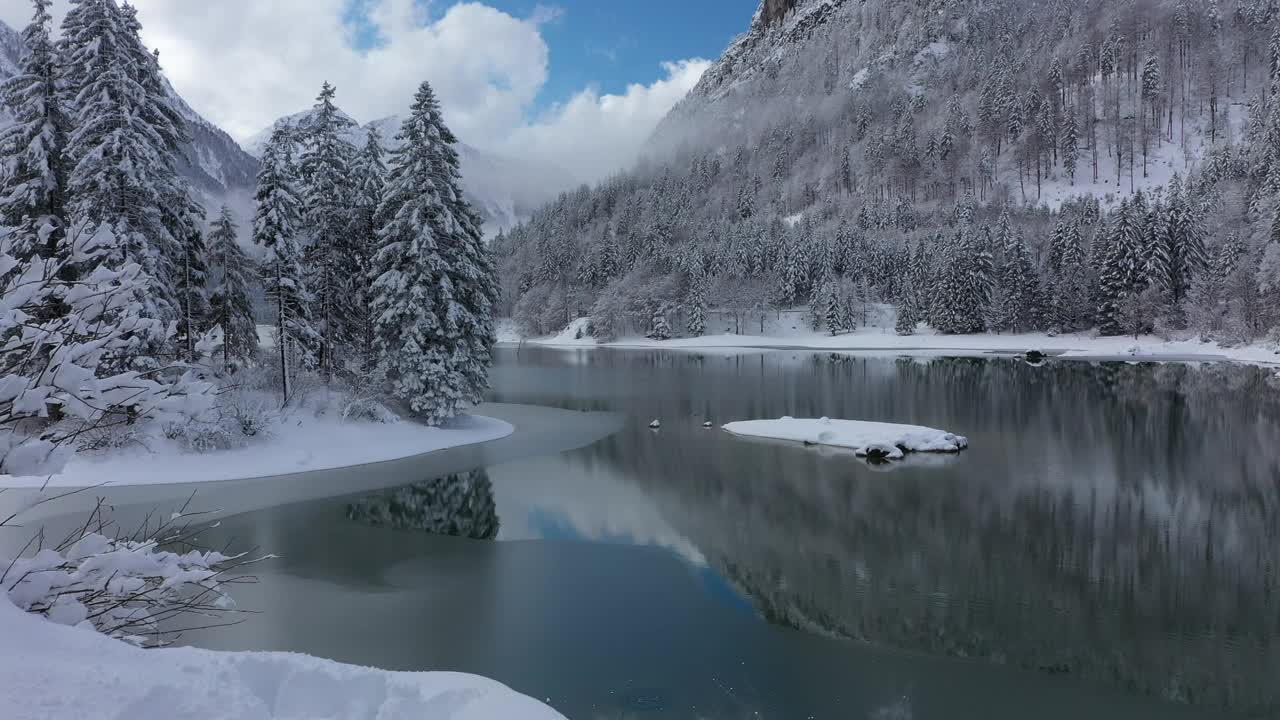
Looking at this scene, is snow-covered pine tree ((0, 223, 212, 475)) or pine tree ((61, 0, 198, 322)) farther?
pine tree ((61, 0, 198, 322))

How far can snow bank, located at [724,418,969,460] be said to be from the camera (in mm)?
22031

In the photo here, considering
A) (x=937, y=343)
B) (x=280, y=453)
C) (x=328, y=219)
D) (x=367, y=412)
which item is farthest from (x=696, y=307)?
(x=280, y=453)

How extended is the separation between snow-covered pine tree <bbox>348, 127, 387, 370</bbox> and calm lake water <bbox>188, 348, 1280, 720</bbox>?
41.9ft

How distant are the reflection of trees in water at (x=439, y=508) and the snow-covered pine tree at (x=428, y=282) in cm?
636

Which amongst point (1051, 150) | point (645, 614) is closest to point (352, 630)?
point (645, 614)

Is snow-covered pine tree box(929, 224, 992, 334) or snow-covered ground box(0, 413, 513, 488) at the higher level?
snow-covered pine tree box(929, 224, 992, 334)

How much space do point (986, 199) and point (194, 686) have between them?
445ft

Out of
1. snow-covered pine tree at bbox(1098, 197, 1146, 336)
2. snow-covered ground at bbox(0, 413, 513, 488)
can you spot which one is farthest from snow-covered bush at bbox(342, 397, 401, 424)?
snow-covered pine tree at bbox(1098, 197, 1146, 336)

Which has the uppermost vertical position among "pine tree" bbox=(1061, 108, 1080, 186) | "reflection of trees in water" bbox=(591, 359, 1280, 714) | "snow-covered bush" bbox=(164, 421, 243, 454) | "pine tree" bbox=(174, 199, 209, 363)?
"pine tree" bbox=(1061, 108, 1080, 186)

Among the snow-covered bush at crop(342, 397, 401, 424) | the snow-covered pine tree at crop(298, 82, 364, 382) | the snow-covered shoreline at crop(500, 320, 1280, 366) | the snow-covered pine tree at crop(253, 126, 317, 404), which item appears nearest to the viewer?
the snow-covered bush at crop(342, 397, 401, 424)

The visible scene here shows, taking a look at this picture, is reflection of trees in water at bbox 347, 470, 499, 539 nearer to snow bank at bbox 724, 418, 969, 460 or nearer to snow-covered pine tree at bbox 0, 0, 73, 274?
snow bank at bbox 724, 418, 969, 460

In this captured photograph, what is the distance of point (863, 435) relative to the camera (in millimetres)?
23469

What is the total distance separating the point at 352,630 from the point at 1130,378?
4683cm

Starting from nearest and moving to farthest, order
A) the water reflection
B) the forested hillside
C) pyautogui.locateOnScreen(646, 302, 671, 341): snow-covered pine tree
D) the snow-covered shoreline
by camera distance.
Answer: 1. the water reflection
2. the snow-covered shoreline
3. the forested hillside
4. pyautogui.locateOnScreen(646, 302, 671, 341): snow-covered pine tree
